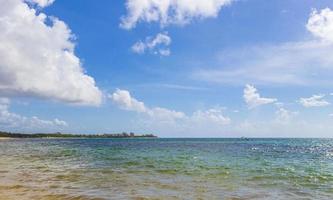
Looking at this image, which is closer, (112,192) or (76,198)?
(76,198)

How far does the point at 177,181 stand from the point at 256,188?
15.7 ft

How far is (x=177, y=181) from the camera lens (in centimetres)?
2214

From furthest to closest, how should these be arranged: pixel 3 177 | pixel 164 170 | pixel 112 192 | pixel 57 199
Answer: pixel 164 170
pixel 3 177
pixel 112 192
pixel 57 199

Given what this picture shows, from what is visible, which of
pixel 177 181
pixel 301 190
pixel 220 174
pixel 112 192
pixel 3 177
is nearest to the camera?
pixel 112 192

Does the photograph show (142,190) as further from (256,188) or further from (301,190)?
(301,190)

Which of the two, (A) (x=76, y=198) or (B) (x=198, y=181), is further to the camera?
(B) (x=198, y=181)

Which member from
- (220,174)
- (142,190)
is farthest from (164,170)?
(142,190)

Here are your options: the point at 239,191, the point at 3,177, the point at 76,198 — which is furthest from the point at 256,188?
the point at 3,177

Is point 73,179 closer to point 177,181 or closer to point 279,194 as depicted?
point 177,181

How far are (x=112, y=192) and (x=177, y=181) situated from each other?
515cm

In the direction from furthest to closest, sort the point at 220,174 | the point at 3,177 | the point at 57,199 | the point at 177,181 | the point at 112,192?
the point at 220,174 → the point at 3,177 → the point at 177,181 → the point at 112,192 → the point at 57,199

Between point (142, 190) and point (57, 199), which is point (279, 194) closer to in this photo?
point (142, 190)

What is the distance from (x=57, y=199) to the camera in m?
16.1

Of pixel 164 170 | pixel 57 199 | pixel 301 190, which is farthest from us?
pixel 164 170
